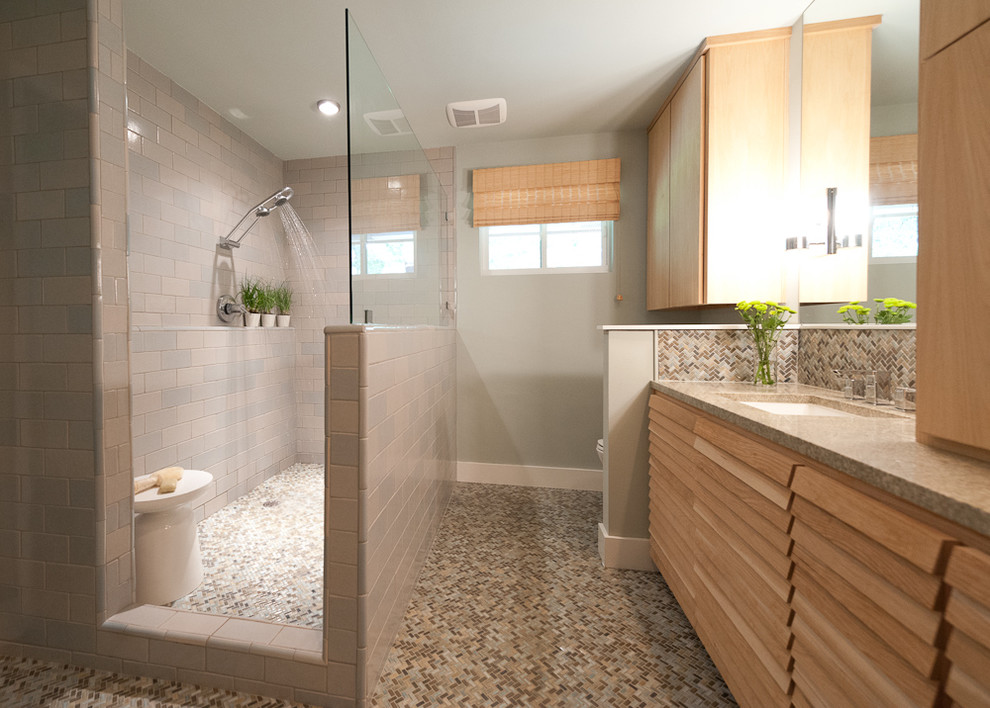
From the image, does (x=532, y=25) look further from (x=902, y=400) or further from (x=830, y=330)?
(x=902, y=400)

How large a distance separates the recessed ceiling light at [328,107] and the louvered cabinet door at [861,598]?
2.92 meters

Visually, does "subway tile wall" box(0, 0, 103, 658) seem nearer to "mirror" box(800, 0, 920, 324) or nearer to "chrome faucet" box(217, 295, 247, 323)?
"chrome faucet" box(217, 295, 247, 323)

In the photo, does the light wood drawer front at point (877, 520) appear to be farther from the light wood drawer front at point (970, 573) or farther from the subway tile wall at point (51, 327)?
the subway tile wall at point (51, 327)

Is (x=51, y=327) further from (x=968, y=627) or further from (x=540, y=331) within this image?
(x=540, y=331)

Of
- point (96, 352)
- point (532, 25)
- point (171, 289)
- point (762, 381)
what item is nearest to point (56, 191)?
point (96, 352)

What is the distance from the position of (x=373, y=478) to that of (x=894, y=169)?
189cm

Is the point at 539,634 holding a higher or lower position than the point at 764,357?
lower

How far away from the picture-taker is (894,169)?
49.4 inches

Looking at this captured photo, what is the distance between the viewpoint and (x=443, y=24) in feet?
5.96

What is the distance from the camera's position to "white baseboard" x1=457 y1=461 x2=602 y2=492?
2.92 m

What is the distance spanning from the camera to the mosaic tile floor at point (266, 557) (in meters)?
1.57

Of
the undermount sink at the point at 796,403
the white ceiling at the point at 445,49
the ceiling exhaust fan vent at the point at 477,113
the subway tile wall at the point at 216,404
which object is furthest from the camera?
the ceiling exhaust fan vent at the point at 477,113

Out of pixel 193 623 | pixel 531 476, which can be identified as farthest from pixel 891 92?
pixel 193 623

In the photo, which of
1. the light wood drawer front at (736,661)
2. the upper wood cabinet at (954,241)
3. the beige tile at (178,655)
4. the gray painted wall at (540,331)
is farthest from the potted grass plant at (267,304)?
the upper wood cabinet at (954,241)
